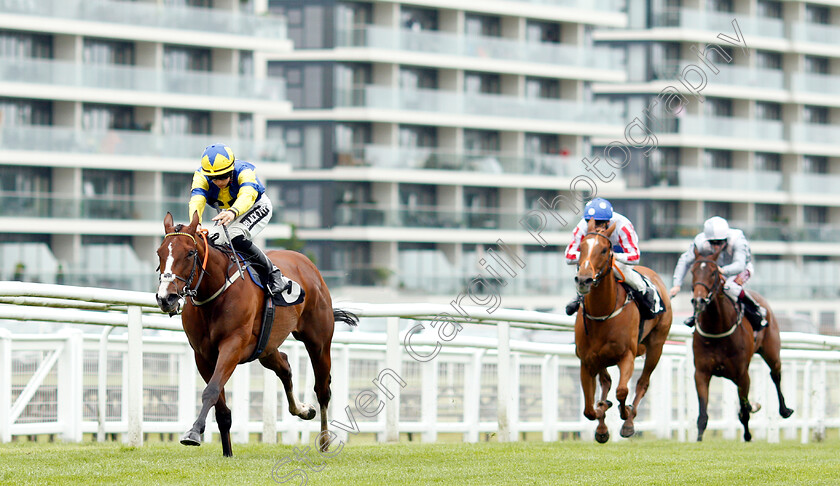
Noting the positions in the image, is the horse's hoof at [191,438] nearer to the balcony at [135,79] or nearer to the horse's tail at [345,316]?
the horse's tail at [345,316]

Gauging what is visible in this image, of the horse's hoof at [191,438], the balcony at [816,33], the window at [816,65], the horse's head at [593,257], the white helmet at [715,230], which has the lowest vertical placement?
the horse's hoof at [191,438]

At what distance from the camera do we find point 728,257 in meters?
11.8

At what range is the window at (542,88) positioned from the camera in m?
50.8

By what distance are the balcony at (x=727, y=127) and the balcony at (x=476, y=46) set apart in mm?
4031

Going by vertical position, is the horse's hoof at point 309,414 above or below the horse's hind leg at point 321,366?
below

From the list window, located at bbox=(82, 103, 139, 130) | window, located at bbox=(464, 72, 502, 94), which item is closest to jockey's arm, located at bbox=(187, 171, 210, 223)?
window, located at bbox=(82, 103, 139, 130)

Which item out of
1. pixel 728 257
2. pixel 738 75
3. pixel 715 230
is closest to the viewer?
pixel 715 230

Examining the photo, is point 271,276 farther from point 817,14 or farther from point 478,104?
point 817,14

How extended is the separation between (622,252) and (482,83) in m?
39.9

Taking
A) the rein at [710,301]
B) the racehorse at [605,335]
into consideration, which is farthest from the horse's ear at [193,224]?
the rein at [710,301]

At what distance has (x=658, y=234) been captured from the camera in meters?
54.5

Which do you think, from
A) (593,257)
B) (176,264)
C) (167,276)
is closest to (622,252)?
(593,257)

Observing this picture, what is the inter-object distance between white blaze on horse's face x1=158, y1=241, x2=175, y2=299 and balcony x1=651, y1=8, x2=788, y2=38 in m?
49.4

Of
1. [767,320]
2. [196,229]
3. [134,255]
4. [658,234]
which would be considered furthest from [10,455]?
[658,234]
